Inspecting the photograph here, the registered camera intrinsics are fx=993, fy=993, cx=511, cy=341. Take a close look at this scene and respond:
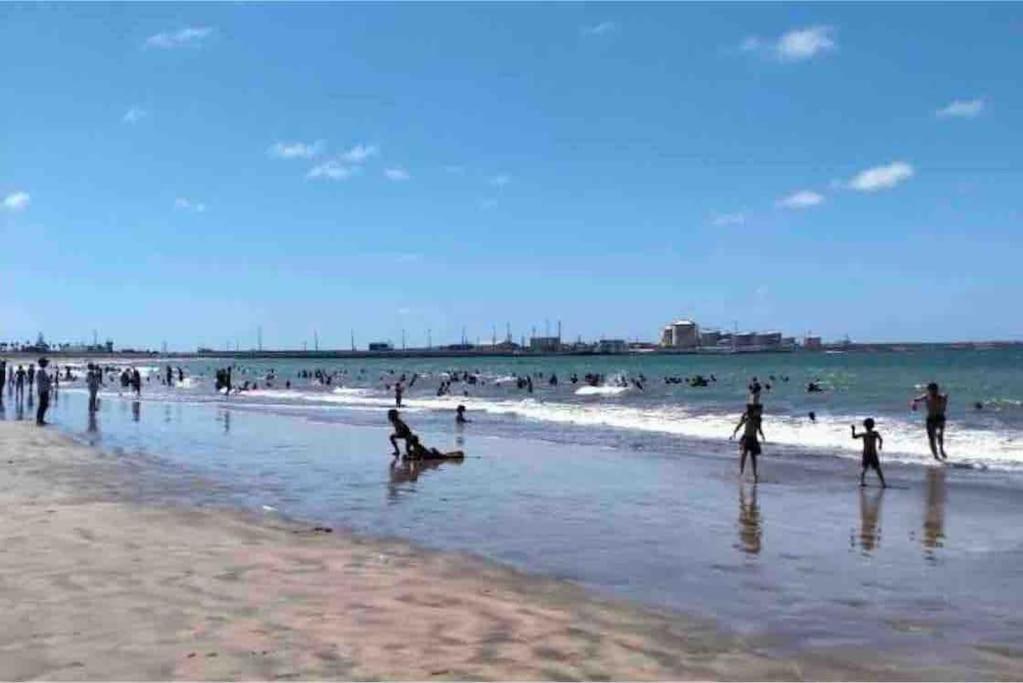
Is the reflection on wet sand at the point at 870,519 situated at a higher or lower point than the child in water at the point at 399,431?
lower

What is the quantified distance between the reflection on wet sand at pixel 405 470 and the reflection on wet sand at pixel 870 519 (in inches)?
270

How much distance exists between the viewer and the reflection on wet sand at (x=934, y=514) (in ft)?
39.7

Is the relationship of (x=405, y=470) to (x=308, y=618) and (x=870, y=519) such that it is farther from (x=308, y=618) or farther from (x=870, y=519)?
(x=308, y=618)

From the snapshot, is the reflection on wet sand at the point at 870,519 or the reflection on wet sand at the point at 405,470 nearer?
the reflection on wet sand at the point at 870,519

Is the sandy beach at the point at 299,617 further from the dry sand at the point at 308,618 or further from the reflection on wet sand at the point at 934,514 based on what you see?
the reflection on wet sand at the point at 934,514

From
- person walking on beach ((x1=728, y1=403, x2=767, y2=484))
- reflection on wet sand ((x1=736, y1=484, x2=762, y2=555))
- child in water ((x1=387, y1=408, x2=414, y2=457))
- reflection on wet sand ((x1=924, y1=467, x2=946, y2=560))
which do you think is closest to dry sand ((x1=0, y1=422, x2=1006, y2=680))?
reflection on wet sand ((x1=736, y1=484, x2=762, y2=555))

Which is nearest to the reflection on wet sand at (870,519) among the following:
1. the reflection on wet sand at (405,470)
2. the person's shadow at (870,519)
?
the person's shadow at (870,519)

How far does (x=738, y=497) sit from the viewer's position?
1630cm

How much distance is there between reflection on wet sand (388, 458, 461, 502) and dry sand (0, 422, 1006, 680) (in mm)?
5164

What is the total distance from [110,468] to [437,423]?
60.4 feet

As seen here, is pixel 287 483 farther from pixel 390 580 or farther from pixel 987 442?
pixel 987 442

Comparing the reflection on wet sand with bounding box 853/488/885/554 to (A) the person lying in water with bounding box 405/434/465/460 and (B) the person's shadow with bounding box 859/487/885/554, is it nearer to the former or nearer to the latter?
(B) the person's shadow with bounding box 859/487/885/554

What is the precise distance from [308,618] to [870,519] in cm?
933

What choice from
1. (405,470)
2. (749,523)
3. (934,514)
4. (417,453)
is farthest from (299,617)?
(417,453)
